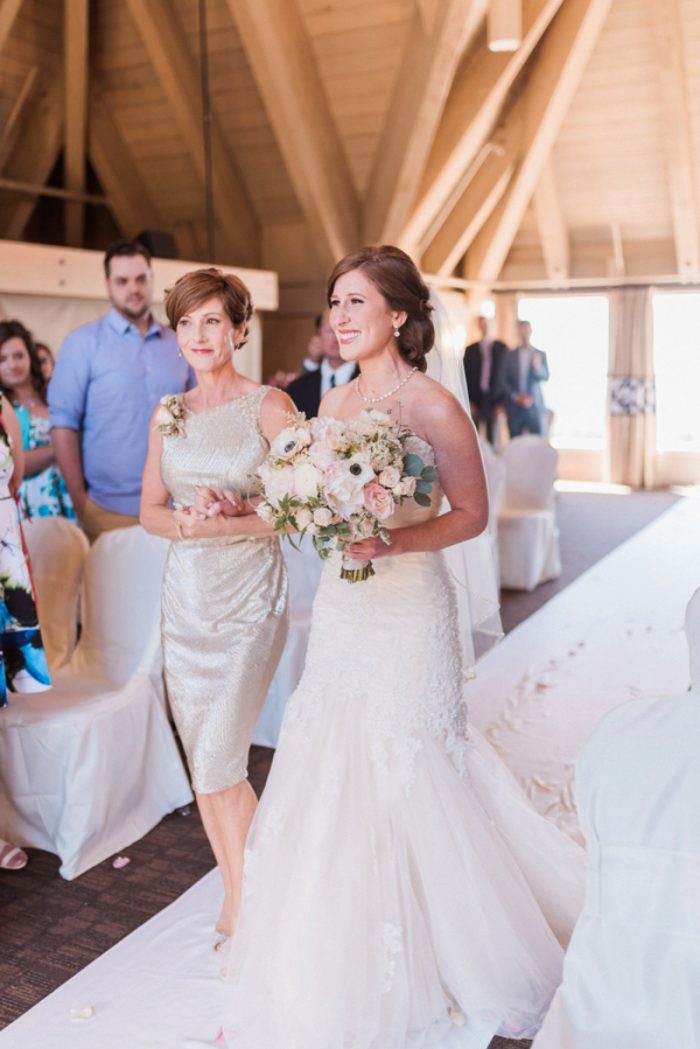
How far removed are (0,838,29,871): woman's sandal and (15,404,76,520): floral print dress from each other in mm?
2198

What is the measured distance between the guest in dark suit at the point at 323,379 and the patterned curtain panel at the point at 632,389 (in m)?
8.48

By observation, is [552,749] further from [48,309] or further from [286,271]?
[286,271]

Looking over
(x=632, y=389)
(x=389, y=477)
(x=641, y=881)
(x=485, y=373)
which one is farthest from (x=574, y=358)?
(x=641, y=881)

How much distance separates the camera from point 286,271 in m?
9.59

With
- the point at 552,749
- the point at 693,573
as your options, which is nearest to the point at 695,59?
the point at 693,573

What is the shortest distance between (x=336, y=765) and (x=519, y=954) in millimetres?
606

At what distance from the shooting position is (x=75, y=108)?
857 cm

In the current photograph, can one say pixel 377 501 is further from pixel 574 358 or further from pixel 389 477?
pixel 574 358

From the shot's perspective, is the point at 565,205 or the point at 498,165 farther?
the point at 565,205

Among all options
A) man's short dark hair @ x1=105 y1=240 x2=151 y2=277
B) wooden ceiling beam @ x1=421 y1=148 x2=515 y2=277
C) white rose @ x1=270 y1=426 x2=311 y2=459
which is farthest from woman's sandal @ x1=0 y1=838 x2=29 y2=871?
wooden ceiling beam @ x1=421 y1=148 x2=515 y2=277

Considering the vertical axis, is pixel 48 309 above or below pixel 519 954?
above

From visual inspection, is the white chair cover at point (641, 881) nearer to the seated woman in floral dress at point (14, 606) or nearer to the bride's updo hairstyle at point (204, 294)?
the bride's updo hairstyle at point (204, 294)

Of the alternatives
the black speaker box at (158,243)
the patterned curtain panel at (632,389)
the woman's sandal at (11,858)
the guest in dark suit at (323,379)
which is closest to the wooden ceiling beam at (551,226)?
the patterned curtain panel at (632,389)

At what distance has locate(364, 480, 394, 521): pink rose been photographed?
2.36m
